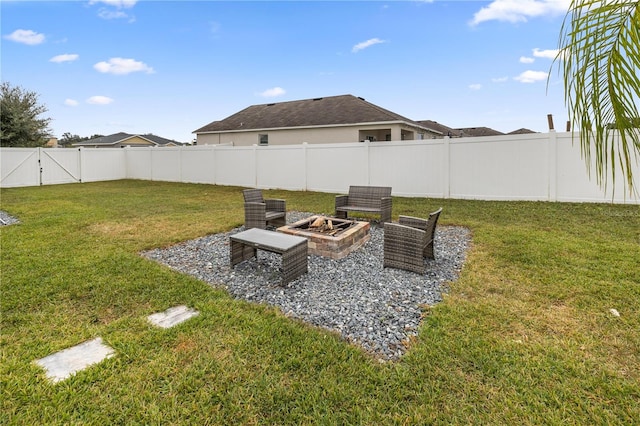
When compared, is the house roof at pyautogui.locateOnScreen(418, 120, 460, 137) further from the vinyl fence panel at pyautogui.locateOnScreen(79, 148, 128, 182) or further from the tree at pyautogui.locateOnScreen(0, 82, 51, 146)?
the tree at pyautogui.locateOnScreen(0, 82, 51, 146)

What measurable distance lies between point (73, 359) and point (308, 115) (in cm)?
1849

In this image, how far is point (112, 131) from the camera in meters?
41.2

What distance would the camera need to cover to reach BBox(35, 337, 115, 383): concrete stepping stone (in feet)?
7.66

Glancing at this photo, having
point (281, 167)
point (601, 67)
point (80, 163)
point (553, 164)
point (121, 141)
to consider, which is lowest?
point (601, 67)

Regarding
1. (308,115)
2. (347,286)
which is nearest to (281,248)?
(347,286)

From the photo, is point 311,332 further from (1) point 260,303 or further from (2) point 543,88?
(2) point 543,88

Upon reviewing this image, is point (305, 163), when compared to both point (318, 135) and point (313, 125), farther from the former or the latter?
point (313, 125)

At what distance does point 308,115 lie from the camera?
1952 centimetres

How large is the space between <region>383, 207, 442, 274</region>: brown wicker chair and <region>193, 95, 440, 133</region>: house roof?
12.9 metres

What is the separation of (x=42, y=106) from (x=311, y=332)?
27.6m

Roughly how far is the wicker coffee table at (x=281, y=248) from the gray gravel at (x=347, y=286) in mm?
128

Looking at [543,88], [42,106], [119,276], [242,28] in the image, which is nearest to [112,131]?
[42,106]

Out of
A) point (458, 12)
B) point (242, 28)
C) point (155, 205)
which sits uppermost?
point (242, 28)

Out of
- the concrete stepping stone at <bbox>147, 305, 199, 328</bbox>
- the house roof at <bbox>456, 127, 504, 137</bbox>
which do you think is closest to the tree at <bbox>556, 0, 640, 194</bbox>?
the concrete stepping stone at <bbox>147, 305, 199, 328</bbox>
